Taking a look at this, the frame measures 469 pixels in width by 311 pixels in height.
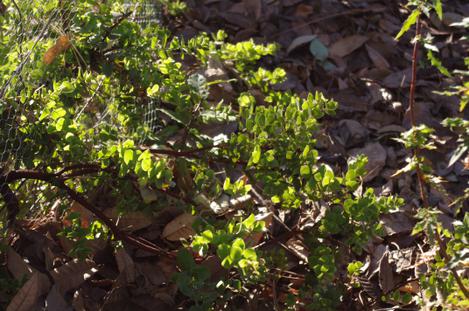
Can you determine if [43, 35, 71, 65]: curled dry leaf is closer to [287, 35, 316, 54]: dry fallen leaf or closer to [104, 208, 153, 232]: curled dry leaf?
[104, 208, 153, 232]: curled dry leaf

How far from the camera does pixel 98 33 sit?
217 cm

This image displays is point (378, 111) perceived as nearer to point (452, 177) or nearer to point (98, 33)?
point (452, 177)

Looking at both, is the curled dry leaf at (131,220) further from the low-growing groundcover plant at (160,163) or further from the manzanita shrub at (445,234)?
the manzanita shrub at (445,234)

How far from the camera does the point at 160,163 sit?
72.3 inches

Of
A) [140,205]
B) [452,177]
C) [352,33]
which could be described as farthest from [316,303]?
[352,33]

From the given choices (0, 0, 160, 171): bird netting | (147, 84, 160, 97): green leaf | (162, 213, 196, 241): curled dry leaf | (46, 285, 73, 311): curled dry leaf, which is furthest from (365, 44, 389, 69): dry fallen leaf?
(46, 285, 73, 311): curled dry leaf

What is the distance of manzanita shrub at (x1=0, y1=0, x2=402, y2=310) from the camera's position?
6.34ft

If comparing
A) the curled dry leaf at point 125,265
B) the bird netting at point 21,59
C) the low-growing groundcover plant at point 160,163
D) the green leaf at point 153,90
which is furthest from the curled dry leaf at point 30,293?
the green leaf at point 153,90

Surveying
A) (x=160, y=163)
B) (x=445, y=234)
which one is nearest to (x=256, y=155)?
(x=160, y=163)

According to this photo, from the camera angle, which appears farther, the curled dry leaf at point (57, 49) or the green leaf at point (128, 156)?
the curled dry leaf at point (57, 49)

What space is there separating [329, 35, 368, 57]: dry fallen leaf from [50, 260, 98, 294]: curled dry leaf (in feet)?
6.64

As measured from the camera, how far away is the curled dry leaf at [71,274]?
86.3 inches

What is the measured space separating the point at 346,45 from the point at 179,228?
1.82 m

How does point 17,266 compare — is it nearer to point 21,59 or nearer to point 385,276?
point 21,59
